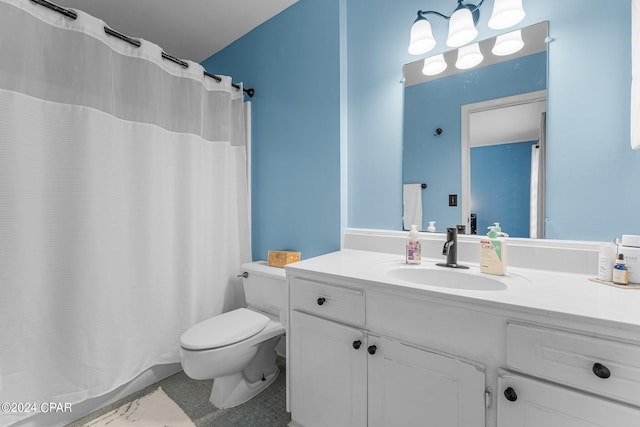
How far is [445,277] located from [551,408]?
20.9 inches

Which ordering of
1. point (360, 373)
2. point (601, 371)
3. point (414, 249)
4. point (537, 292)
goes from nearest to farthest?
point (601, 371) → point (537, 292) → point (360, 373) → point (414, 249)

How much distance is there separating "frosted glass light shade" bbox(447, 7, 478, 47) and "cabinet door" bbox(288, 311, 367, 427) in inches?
52.1

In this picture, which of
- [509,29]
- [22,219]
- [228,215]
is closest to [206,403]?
[228,215]

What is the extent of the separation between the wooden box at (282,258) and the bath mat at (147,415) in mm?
892

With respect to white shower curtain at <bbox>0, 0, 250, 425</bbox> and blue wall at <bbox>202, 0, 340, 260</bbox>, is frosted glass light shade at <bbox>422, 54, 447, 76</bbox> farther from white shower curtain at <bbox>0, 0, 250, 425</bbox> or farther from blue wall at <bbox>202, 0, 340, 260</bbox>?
white shower curtain at <bbox>0, 0, 250, 425</bbox>

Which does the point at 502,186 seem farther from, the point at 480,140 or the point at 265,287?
the point at 265,287

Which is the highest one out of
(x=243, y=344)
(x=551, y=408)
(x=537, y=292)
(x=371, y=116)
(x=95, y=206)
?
(x=371, y=116)

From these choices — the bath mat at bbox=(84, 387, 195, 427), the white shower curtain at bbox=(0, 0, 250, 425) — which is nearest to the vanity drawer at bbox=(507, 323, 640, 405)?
the bath mat at bbox=(84, 387, 195, 427)

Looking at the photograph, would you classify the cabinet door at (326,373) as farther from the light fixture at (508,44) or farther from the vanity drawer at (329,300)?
the light fixture at (508,44)

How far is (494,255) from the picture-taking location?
43.3 inches

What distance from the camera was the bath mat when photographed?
1.38 m

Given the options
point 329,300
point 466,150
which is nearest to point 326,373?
point 329,300

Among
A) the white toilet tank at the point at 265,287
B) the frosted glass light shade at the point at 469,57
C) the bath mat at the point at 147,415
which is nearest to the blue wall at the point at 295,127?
the white toilet tank at the point at 265,287

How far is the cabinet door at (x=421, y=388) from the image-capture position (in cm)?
84
